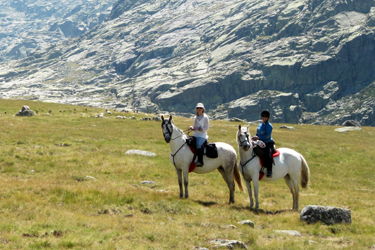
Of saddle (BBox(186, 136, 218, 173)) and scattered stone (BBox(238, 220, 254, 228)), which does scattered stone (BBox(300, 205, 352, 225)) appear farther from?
saddle (BBox(186, 136, 218, 173))

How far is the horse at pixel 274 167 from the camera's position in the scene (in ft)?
54.0

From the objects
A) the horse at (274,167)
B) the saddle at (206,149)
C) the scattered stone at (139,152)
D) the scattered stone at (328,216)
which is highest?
the saddle at (206,149)

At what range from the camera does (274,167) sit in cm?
1716

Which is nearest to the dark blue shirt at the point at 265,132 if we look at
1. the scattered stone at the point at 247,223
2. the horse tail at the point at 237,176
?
the horse tail at the point at 237,176

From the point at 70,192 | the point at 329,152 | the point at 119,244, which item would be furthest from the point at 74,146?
the point at 329,152

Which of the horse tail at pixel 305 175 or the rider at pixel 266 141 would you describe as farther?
the horse tail at pixel 305 175

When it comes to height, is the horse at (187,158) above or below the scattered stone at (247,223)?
above

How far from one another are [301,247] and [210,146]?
7.83 m

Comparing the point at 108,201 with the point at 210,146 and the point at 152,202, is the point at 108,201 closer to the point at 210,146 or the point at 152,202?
the point at 152,202

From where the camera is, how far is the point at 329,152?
41812 mm

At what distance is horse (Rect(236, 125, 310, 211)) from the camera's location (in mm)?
16469

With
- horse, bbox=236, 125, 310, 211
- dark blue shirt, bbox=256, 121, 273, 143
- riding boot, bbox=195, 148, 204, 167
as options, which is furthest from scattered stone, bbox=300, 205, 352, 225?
riding boot, bbox=195, 148, 204, 167

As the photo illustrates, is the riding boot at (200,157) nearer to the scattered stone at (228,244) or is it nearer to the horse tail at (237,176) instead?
the horse tail at (237,176)

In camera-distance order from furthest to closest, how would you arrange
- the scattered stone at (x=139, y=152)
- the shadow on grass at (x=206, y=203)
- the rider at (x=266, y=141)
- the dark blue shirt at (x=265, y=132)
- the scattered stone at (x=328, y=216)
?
the scattered stone at (x=139, y=152) < the dark blue shirt at (x=265, y=132) < the rider at (x=266, y=141) < the shadow on grass at (x=206, y=203) < the scattered stone at (x=328, y=216)
